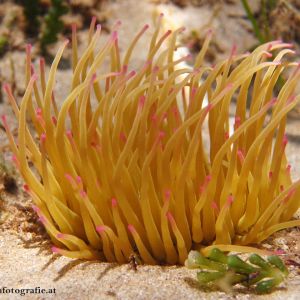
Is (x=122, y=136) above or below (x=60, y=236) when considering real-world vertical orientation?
above

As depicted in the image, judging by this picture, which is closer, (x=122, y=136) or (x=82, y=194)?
(x=82, y=194)

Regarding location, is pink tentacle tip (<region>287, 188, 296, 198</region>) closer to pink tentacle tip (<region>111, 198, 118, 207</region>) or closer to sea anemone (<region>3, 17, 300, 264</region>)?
sea anemone (<region>3, 17, 300, 264</region>)

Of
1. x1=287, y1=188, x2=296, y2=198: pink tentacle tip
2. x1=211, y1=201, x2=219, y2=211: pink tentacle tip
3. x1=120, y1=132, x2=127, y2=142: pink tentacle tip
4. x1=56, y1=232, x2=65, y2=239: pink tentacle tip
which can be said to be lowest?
x1=56, y1=232, x2=65, y2=239: pink tentacle tip

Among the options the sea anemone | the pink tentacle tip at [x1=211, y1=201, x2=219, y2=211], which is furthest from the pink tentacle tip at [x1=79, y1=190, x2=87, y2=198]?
the pink tentacle tip at [x1=211, y1=201, x2=219, y2=211]

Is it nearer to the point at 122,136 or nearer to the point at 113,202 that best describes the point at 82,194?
the point at 113,202

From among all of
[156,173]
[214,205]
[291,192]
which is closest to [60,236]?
[156,173]

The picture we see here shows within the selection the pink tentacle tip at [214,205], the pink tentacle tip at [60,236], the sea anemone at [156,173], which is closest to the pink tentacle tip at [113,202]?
the sea anemone at [156,173]

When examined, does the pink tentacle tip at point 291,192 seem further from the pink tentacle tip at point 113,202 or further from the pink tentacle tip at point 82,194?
the pink tentacle tip at point 82,194

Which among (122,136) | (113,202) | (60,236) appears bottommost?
(60,236)

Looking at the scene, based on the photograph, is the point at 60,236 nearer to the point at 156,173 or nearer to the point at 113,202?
the point at 113,202

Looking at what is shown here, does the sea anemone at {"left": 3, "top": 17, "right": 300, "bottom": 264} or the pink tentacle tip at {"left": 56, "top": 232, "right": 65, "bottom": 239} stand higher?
the sea anemone at {"left": 3, "top": 17, "right": 300, "bottom": 264}
